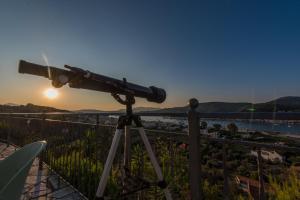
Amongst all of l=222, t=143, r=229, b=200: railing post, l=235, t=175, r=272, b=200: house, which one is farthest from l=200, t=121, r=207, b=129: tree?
l=235, t=175, r=272, b=200: house

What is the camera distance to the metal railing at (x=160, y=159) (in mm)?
1630

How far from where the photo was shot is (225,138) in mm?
1544

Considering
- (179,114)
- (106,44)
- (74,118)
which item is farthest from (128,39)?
(179,114)

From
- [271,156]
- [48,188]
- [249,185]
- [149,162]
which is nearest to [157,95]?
[271,156]

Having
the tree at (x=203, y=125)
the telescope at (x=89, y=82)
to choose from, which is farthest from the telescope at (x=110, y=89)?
the tree at (x=203, y=125)

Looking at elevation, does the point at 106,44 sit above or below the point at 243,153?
above

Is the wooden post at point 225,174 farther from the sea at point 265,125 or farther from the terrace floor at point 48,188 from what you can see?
the terrace floor at point 48,188

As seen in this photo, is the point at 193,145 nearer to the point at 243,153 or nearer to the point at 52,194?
the point at 243,153

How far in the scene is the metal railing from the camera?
1630 mm

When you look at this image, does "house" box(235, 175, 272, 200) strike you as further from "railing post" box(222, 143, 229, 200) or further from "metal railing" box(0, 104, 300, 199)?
"railing post" box(222, 143, 229, 200)

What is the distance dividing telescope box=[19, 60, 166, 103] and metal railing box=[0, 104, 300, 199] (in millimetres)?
313

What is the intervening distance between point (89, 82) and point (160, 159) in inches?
59.8

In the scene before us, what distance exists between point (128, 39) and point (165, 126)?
13.8 feet

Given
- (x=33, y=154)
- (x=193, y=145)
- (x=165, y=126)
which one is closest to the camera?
(x=33, y=154)
